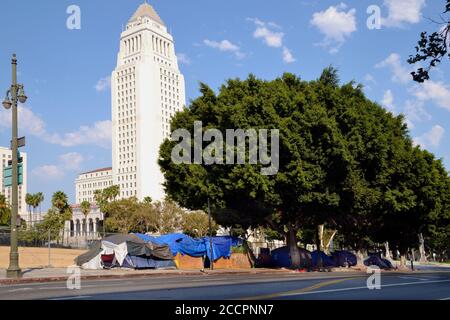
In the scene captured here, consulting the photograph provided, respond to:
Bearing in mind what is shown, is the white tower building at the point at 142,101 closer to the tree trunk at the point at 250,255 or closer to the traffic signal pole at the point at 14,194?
the tree trunk at the point at 250,255

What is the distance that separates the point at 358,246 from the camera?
47.2 m

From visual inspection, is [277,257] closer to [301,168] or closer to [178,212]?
[301,168]

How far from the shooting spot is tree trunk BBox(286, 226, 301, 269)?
38.6 m

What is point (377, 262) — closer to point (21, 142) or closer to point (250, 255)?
point (250, 255)

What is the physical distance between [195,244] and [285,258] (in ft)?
27.6

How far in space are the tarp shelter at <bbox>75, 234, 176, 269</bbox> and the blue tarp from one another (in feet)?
3.75

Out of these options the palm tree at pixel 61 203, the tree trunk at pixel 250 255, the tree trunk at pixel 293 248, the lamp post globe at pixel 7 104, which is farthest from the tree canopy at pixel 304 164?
the palm tree at pixel 61 203

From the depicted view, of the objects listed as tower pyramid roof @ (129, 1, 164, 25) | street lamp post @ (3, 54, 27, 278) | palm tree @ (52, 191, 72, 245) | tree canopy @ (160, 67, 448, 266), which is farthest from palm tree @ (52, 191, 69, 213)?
tower pyramid roof @ (129, 1, 164, 25)

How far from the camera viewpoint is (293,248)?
3922 cm

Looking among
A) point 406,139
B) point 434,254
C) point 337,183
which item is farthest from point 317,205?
point 434,254

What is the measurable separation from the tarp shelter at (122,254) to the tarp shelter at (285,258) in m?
12.1

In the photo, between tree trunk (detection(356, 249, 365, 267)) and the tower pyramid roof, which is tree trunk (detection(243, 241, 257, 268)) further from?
the tower pyramid roof

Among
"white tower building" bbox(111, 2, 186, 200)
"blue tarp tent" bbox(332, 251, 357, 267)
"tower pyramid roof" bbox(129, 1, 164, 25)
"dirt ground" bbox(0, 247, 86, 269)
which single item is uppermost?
"tower pyramid roof" bbox(129, 1, 164, 25)

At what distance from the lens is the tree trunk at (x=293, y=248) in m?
38.6
